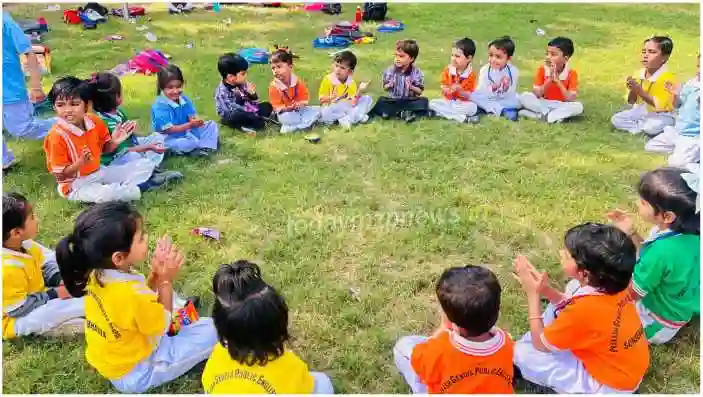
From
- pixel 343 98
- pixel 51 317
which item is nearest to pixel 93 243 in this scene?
pixel 51 317

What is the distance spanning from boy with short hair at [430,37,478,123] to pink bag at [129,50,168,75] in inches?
146

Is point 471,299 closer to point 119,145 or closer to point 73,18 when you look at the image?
point 119,145

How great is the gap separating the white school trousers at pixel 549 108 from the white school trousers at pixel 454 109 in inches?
21.3

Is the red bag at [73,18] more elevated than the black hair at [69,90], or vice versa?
the black hair at [69,90]

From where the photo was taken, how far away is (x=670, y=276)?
115 inches

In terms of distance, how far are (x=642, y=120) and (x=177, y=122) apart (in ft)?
14.7

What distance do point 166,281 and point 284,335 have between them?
2.91 feet

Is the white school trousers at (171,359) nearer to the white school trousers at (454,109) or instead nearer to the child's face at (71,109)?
the child's face at (71,109)

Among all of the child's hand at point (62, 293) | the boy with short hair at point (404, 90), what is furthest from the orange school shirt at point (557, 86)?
the child's hand at point (62, 293)

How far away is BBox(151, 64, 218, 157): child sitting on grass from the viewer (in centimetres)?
536

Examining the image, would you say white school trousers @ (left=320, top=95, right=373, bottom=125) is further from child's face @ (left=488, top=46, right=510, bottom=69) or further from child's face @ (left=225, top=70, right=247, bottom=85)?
child's face @ (left=488, top=46, right=510, bottom=69)

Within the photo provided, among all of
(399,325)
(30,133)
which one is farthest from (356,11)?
(399,325)

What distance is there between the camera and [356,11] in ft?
36.6

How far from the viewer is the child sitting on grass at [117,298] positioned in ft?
8.54
